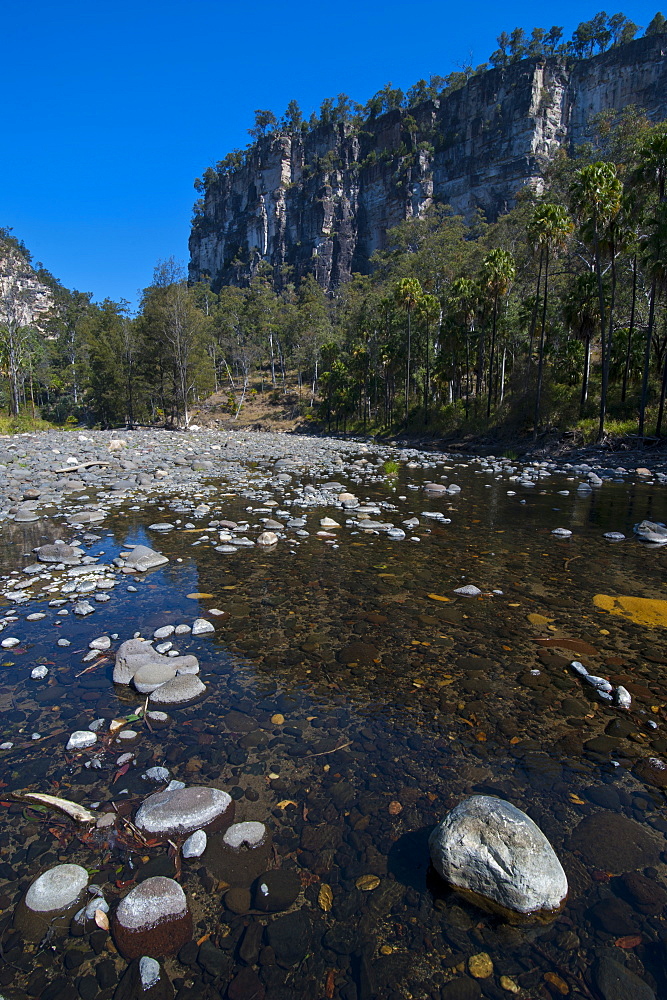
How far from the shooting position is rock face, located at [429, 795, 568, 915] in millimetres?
2545

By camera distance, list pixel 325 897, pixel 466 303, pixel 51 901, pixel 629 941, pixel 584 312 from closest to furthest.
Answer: pixel 629 941 < pixel 51 901 < pixel 325 897 < pixel 584 312 < pixel 466 303

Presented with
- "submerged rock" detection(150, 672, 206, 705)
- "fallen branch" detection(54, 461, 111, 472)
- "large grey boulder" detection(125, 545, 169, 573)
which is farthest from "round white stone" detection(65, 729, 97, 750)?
"fallen branch" detection(54, 461, 111, 472)

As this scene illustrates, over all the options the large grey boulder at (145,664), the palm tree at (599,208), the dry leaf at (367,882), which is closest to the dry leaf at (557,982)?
the dry leaf at (367,882)

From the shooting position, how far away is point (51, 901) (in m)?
2.53

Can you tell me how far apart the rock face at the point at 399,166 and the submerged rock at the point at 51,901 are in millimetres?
144066

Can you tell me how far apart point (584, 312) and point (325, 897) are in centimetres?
4071

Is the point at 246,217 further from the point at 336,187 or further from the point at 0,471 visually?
the point at 0,471

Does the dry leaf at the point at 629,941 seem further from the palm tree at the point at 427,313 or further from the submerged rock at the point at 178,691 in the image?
the palm tree at the point at 427,313

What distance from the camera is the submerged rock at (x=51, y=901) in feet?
7.94

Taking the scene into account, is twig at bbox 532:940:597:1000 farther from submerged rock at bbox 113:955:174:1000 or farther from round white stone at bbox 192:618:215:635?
round white stone at bbox 192:618:215:635

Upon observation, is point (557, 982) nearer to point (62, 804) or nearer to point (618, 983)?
point (618, 983)

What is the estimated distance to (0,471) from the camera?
18.7 meters

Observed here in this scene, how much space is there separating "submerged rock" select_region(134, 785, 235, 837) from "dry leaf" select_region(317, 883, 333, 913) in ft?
2.44

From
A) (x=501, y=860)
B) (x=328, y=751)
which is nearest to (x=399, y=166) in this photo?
(x=328, y=751)
